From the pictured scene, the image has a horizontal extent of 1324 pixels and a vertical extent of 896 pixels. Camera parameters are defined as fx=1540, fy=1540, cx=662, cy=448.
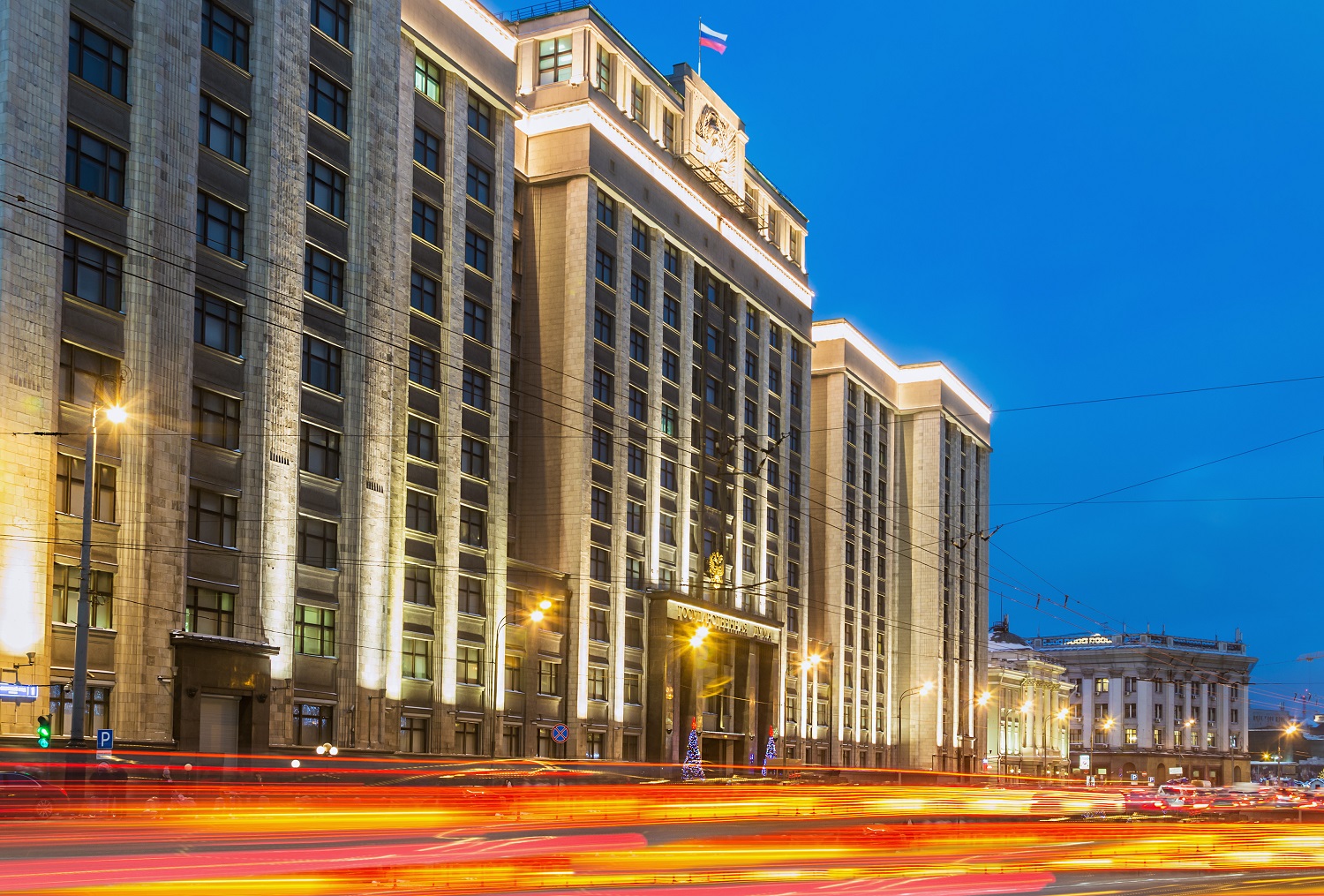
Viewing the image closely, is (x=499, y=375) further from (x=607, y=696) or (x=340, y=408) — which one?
(x=607, y=696)

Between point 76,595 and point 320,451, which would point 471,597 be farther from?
point 76,595

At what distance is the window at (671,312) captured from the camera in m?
89.2

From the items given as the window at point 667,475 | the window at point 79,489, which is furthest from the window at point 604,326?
the window at point 79,489

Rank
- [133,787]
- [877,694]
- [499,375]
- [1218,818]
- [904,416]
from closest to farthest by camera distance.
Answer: [133,787] < [1218,818] < [499,375] < [877,694] < [904,416]

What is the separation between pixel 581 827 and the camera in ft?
131

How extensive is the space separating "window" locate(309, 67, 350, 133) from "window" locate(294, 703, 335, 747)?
2274 centimetres

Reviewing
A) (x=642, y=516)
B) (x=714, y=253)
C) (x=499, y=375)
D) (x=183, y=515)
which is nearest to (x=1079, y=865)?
(x=183, y=515)

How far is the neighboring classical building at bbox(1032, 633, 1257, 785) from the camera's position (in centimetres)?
18975

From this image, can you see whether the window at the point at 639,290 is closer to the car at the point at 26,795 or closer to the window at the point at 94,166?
the window at the point at 94,166

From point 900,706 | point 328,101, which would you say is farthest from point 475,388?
point 900,706

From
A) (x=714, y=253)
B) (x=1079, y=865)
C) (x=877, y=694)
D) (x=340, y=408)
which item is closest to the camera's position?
(x=1079, y=865)

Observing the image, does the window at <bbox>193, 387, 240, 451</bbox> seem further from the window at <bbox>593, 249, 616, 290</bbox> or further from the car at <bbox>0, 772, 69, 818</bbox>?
the window at <bbox>593, 249, 616, 290</bbox>

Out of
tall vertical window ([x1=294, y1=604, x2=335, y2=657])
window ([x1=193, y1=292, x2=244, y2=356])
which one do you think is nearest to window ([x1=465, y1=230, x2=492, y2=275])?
window ([x1=193, y1=292, x2=244, y2=356])

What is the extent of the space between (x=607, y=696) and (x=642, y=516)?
35.3ft
